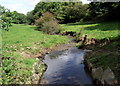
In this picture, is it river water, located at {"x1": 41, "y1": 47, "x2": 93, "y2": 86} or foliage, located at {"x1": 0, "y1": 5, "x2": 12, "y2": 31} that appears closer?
foliage, located at {"x1": 0, "y1": 5, "x2": 12, "y2": 31}

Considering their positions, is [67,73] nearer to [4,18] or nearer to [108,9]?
[4,18]

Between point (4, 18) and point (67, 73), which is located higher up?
point (4, 18)

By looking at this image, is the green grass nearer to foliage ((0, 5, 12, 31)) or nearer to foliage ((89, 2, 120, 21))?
foliage ((89, 2, 120, 21))

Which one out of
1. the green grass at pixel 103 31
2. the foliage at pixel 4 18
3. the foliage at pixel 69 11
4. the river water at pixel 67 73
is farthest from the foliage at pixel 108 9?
the foliage at pixel 4 18

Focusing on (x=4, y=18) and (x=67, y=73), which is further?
(x=67, y=73)

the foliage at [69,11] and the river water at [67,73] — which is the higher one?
the foliage at [69,11]

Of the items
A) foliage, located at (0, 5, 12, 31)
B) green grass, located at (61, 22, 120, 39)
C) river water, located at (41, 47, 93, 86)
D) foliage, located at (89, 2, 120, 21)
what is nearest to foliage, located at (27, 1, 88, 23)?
foliage, located at (89, 2, 120, 21)

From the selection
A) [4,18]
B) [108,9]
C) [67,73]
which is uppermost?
[108,9]

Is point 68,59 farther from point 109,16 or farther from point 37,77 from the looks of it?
point 109,16

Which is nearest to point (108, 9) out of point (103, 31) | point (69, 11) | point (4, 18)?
point (103, 31)

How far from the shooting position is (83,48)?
15.4 meters

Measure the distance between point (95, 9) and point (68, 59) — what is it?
77.7 feet

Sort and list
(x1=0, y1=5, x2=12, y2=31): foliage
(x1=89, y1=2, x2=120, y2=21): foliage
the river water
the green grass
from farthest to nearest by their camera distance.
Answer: (x1=89, y1=2, x2=120, y2=21): foliage → the green grass → the river water → (x1=0, y1=5, x2=12, y2=31): foliage

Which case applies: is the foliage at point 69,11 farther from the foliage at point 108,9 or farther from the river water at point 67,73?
the river water at point 67,73
